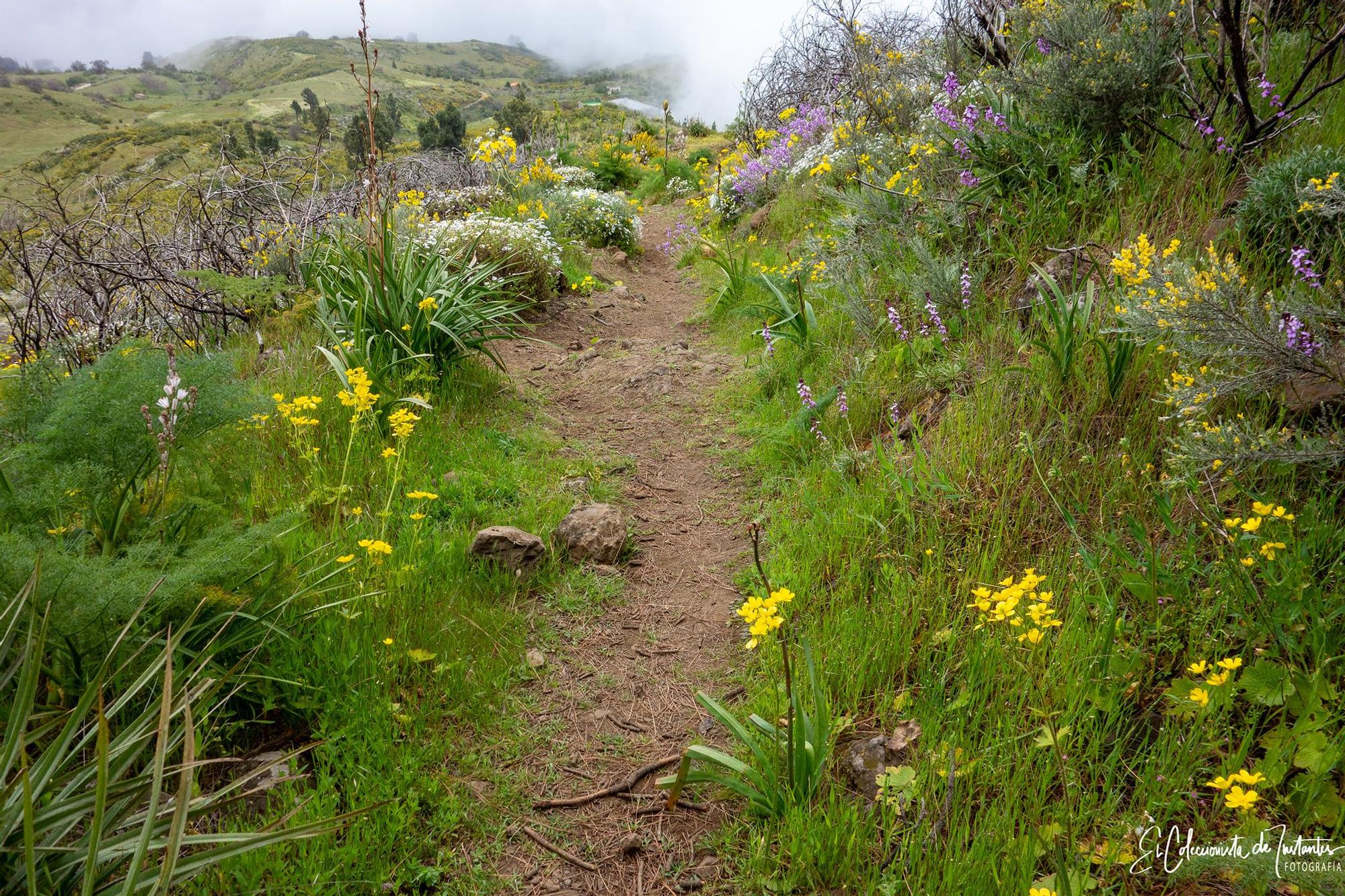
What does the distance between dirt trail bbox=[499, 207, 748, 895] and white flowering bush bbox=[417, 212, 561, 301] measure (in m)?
1.03

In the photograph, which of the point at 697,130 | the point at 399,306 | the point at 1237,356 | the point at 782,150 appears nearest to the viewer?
the point at 1237,356

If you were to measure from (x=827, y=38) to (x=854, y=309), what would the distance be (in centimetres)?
863

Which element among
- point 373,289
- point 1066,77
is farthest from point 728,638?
point 1066,77

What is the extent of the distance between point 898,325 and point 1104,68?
1.86 meters

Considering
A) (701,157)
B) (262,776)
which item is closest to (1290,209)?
(262,776)

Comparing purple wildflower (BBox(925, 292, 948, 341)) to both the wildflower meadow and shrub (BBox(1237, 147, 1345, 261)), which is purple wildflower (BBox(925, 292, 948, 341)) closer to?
the wildflower meadow

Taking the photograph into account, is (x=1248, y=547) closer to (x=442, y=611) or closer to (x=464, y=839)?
(x=464, y=839)

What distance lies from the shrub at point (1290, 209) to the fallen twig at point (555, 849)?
3459 mm

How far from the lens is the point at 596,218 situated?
395 inches

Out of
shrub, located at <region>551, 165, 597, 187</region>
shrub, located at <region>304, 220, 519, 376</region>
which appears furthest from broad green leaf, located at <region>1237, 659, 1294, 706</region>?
shrub, located at <region>551, 165, 597, 187</region>

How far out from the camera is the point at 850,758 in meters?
2.09

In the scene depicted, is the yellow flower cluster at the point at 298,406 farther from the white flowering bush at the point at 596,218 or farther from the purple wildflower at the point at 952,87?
the white flowering bush at the point at 596,218

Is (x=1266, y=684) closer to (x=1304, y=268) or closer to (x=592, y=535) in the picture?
(x=1304, y=268)

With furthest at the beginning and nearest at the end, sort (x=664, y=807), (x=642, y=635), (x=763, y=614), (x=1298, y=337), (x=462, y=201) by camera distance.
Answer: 1. (x=462, y=201)
2. (x=642, y=635)
3. (x=1298, y=337)
4. (x=664, y=807)
5. (x=763, y=614)
